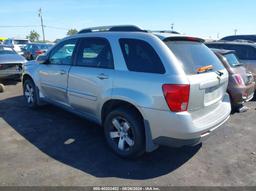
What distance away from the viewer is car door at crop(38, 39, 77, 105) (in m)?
4.88

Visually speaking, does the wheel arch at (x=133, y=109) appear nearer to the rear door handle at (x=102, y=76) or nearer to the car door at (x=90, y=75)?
the car door at (x=90, y=75)

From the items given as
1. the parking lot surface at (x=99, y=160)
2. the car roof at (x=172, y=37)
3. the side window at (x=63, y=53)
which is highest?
the car roof at (x=172, y=37)

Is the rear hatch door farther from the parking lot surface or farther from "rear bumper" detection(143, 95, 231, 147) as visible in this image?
the parking lot surface

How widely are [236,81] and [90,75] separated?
3.43m

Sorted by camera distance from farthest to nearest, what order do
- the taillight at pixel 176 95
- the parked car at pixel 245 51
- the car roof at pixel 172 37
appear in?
1. the parked car at pixel 245 51
2. the car roof at pixel 172 37
3. the taillight at pixel 176 95

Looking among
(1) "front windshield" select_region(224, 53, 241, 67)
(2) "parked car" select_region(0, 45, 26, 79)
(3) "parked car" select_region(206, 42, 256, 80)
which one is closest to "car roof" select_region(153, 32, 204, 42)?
(1) "front windshield" select_region(224, 53, 241, 67)

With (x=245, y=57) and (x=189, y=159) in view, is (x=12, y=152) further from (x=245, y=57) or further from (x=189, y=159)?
(x=245, y=57)

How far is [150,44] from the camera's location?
3.48 metres

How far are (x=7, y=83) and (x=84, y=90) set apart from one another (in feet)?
22.7

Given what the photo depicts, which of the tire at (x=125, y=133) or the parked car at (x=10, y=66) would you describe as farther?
the parked car at (x=10, y=66)

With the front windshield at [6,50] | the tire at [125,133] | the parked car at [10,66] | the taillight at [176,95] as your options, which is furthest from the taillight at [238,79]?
the front windshield at [6,50]

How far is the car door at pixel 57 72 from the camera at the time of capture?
16.0 feet

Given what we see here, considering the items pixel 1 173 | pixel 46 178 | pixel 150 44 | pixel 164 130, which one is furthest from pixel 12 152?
pixel 150 44

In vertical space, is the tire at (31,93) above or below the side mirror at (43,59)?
below
